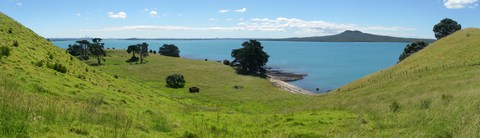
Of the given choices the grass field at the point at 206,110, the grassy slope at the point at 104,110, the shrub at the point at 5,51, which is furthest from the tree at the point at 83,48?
the shrub at the point at 5,51

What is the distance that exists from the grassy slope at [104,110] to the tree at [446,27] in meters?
104

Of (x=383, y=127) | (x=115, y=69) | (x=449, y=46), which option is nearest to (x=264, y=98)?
(x=449, y=46)

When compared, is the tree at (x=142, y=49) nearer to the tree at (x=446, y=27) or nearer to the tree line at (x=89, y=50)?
the tree line at (x=89, y=50)

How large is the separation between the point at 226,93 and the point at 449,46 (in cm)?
4715

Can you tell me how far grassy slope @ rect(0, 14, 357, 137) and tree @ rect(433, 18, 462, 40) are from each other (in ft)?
341

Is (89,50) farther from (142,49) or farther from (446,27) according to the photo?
(446,27)

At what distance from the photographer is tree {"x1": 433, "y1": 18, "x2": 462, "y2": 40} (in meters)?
147

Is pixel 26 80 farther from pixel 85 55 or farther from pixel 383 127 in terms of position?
pixel 85 55

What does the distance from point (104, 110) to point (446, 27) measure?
155 m

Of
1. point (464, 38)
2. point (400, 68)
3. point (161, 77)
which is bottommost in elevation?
point (161, 77)

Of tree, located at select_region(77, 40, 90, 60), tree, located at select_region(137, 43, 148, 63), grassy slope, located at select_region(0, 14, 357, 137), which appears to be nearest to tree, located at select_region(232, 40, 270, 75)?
tree, located at select_region(137, 43, 148, 63)

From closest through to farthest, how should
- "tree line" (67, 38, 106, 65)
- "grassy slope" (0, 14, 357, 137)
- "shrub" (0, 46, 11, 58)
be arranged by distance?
1. "grassy slope" (0, 14, 357, 137)
2. "shrub" (0, 46, 11, 58)
3. "tree line" (67, 38, 106, 65)

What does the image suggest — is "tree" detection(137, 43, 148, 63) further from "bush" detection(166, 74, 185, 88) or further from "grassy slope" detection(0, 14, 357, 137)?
"grassy slope" detection(0, 14, 357, 137)

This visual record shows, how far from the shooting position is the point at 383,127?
57.8 feet
